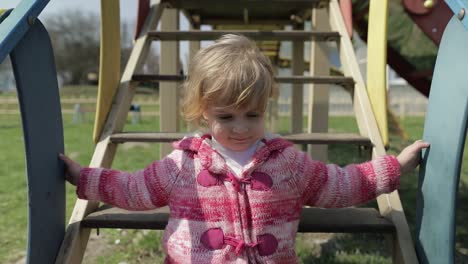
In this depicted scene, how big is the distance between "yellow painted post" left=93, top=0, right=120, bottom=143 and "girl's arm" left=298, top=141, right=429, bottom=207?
95 centimetres

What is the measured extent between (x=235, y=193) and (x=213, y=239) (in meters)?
0.15

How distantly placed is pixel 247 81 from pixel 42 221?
0.77m

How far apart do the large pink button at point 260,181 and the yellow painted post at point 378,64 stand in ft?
2.28

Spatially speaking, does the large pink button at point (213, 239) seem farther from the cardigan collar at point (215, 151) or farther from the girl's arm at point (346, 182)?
the girl's arm at point (346, 182)

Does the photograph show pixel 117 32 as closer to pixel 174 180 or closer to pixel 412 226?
pixel 174 180

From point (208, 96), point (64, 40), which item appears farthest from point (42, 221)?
point (64, 40)

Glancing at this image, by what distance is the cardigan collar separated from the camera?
1.42 meters

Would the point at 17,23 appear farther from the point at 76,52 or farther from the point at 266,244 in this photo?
the point at 76,52

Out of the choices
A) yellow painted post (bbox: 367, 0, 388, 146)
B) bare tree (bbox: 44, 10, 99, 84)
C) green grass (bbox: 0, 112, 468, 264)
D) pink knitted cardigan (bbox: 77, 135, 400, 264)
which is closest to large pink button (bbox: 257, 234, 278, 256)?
pink knitted cardigan (bbox: 77, 135, 400, 264)

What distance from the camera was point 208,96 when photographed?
1.35 metres

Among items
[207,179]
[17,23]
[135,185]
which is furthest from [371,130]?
[17,23]

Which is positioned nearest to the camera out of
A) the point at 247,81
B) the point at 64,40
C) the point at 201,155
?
the point at 247,81

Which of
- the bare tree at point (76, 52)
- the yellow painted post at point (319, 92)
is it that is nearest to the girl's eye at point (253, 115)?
the yellow painted post at point (319, 92)

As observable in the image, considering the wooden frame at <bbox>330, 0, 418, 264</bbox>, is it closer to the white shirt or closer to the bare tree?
the white shirt
